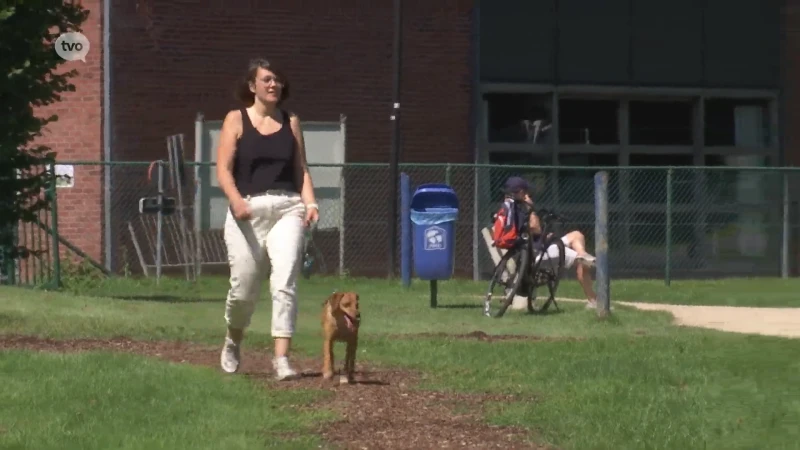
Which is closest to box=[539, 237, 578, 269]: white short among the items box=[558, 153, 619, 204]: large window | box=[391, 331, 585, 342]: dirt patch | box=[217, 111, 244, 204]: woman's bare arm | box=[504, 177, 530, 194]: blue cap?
box=[504, 177, 530, 194]: blue cap

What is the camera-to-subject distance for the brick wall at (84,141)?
2392 cm

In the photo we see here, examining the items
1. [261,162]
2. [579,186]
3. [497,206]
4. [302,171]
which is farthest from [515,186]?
[579,186]

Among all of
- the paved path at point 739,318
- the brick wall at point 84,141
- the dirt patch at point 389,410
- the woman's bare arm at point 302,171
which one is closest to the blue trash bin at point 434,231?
the paved path at point 739,318

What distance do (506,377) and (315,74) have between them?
610 inches

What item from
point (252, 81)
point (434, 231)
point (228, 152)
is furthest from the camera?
point (434, 231)

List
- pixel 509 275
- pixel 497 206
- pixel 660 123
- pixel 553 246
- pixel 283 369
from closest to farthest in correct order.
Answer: pixel 283 369, pixel 509 275, pixel 553 246, pixel 497 206, pixel 660 123

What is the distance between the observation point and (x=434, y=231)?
57.0ft

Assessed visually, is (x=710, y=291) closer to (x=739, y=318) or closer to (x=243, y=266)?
(x=739, y=318)

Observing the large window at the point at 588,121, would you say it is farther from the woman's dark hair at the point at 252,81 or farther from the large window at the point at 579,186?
the woman's dark hair at the point at 252,81

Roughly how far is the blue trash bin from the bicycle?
73cm

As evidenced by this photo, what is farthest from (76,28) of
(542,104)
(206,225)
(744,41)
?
(744,41)

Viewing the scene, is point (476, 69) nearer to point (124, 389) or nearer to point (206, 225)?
point (206, 225)

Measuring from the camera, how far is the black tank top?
9906 millimetres

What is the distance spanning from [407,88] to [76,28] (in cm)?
933
